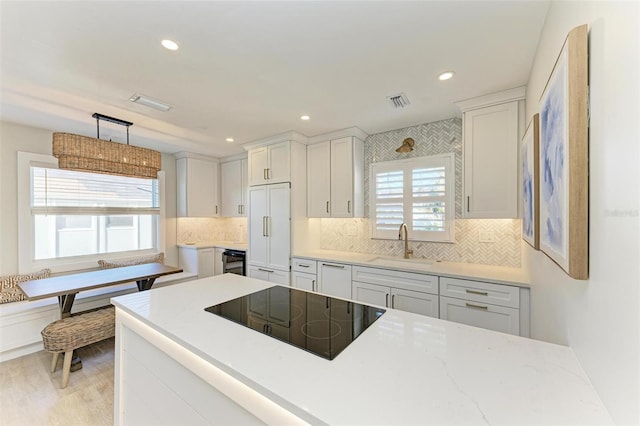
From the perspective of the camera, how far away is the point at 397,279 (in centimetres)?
265

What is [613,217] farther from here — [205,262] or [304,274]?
[205,262]

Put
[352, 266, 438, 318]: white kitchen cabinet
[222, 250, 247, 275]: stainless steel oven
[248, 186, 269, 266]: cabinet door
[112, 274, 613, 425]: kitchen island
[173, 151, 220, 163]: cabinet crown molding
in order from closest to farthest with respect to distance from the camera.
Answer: [112, 274, 613, 425]: kitchen island < [352, 266, 438, 318]: white kitchen cabinet < [248, 186, 269, 266]: cabinet door < [222, 250, 247, 275]: stainless steel oven < [173, 151, 220, 163]: cabinet crown molding

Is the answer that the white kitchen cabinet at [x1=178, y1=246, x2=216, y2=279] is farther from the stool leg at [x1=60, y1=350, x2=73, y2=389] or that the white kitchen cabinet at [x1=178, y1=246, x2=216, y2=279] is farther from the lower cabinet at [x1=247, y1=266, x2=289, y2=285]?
the stool leg at [x1=60, y1=350, x2=73, y2=389]

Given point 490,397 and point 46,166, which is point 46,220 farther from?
point 490,397

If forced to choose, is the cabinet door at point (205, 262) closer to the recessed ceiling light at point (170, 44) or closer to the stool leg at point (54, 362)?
the stool leg at point (54, 362)

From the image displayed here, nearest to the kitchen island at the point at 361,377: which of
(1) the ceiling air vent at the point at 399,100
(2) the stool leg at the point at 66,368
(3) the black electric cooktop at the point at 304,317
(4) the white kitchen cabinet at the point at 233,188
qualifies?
(3) the black electric cooktop at the point at 304,317

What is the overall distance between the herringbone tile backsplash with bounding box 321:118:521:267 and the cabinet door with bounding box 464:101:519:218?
46cm

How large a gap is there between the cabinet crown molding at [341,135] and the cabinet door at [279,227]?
2.48ft

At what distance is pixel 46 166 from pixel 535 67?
516cm

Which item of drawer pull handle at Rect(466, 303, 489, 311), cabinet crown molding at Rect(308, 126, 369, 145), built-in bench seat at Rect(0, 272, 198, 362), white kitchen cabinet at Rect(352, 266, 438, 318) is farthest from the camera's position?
cabinet crown molding at Rect(308, 126, 369, 145)

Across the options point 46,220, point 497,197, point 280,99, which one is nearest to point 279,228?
point 280,99

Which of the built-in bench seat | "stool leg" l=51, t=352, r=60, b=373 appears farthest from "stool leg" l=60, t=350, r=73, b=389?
the built-in bench seat

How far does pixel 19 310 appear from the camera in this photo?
2.68 meters

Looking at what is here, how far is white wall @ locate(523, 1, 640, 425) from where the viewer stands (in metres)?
0.58
